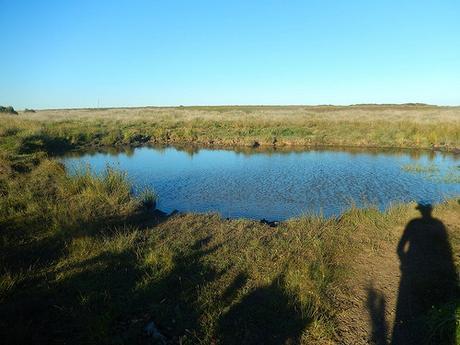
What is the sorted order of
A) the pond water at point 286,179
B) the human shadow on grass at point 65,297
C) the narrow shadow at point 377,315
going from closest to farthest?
the human shadow on grass at point 65,297, the narrow shadow at point 377,315, the pond water at point 286,179

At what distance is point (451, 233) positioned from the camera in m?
7.54

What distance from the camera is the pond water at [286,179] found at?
451 inches

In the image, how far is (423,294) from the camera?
5.29 m

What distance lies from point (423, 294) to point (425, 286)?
26 cm

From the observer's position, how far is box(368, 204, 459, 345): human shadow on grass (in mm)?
4316

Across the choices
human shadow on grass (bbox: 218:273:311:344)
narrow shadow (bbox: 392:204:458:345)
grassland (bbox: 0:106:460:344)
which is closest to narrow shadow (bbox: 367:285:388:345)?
narrow shadow (bbox: 392:204:458:345)

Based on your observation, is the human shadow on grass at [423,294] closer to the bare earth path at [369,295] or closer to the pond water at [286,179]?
the bare earth path at [369,295]

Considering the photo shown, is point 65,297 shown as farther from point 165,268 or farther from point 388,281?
point 388,281

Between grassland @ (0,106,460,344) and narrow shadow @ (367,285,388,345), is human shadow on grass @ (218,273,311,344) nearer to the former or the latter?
grassland @ (0,106,460,344)

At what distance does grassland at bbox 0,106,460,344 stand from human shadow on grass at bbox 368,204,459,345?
0.36 ft

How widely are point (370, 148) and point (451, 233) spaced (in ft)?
58.2

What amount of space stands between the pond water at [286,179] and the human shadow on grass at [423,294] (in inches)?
92.3

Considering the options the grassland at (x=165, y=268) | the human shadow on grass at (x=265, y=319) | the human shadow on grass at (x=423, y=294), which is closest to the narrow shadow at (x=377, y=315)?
the human shadow on grass at (x=423, y=294)

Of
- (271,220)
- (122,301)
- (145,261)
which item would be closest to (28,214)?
(145,261)
